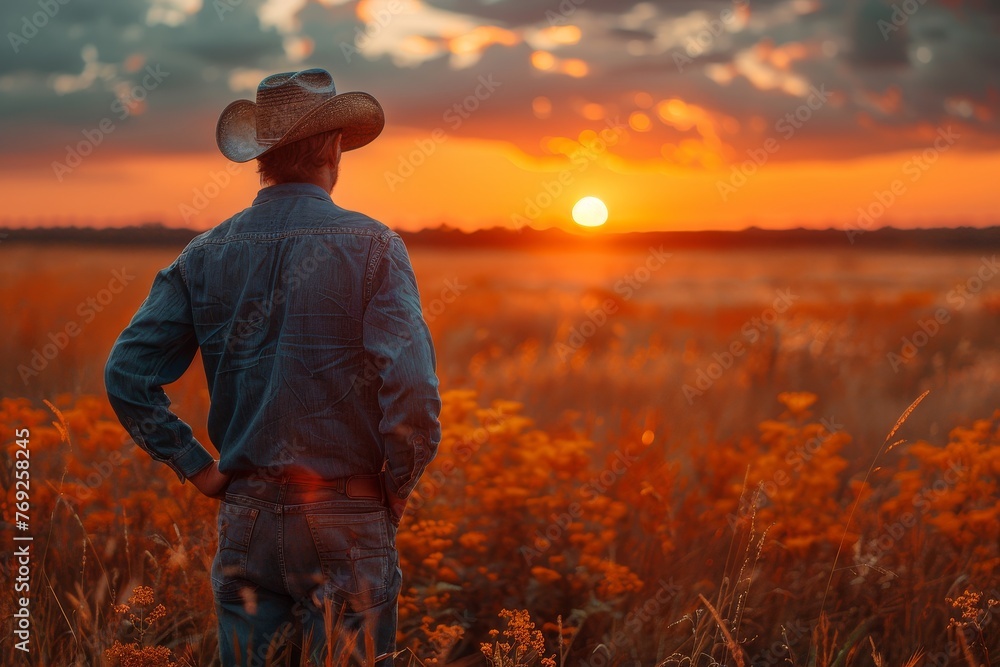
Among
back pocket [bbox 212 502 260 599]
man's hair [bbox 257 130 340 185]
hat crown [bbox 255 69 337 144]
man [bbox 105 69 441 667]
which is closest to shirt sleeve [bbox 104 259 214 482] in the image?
man [bbox 105 69 441 667]

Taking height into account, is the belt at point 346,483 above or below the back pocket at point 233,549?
above

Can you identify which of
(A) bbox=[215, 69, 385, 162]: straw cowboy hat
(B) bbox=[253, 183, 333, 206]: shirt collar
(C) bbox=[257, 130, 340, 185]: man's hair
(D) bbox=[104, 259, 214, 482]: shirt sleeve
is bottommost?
(D) bbox=[104, 259, 214, 482]: shirt sleeve

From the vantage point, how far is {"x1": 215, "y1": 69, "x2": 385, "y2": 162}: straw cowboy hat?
235cm

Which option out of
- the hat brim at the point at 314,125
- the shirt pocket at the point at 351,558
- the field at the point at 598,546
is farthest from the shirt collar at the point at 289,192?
the field at the point at 598,546

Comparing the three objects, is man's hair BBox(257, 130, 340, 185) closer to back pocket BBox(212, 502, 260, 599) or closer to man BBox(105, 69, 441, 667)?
man BBox(105, 69, 441, 667)

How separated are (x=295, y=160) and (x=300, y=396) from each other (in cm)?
70

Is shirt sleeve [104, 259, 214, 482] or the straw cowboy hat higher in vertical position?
the straw cowboy hat

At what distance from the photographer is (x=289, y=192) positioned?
2.32 metres

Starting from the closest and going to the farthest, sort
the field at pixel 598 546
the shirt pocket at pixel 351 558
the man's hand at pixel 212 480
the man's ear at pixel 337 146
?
the shirt pocket at pixel 351 558 → the man's hand at pixel 212 480 → the man's ear at pixel 337 146 → the field at pixel 598 546

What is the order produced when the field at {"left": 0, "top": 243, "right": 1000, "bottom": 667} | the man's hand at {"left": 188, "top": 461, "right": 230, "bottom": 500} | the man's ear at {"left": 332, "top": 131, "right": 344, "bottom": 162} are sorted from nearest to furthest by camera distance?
1. the man's hand at {"left": 188, "top": 461, "right": 230, "bottom": 500}
2. the man's ear at {"left": 332, "top": 131, "right": 344, "bottom": 162}
3. the field at {"left": 0, "top": 243, "right": 1000, "bottom": 667}

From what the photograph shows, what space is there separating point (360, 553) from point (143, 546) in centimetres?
176

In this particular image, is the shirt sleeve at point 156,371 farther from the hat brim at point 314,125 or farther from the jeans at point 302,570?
the hat brim at point 314,125

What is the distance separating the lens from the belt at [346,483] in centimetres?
217

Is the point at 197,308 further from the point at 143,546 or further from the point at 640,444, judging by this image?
the point at 640,444
